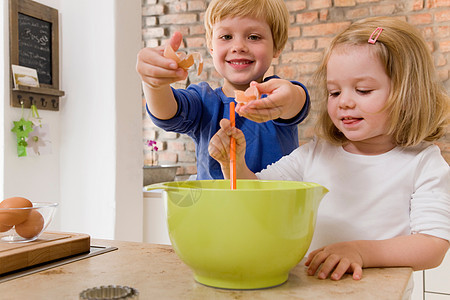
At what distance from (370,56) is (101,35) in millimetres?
1805

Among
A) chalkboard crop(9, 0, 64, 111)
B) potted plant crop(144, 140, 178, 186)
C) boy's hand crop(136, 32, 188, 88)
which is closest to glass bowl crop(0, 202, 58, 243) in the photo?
boy's hand crop(136, 32, 188, 88)

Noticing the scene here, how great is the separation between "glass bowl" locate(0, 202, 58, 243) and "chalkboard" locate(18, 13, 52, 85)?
1648 mm

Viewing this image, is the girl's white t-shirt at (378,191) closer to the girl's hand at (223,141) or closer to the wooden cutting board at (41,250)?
the girl's hand at (223,141)

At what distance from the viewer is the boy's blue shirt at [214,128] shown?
3.73 feet

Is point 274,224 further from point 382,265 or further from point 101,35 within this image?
point 101,35

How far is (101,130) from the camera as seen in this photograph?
7.79ft

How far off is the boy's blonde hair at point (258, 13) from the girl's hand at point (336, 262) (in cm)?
64

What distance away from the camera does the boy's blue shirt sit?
1.14m

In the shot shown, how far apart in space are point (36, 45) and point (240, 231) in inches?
81.9

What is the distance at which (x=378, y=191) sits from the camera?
88 centimetres

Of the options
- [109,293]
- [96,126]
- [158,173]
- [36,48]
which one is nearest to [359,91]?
[109,293]

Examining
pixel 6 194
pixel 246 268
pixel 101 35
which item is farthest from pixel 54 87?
pixel 246 268

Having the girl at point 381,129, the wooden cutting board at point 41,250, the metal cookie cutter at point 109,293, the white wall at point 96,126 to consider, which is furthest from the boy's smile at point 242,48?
the white wall at point 96,126

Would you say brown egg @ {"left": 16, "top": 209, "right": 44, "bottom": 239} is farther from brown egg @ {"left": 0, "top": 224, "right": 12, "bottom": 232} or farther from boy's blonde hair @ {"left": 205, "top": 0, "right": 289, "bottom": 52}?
boy's blonde hair @ {"left": 205, "top": 0, "right": 289, "bottom": 52}
